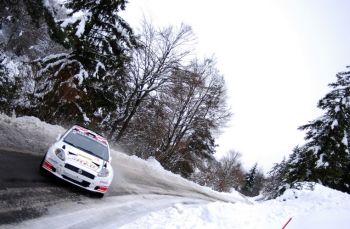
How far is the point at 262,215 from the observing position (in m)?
13.0

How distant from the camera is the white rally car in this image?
10.0m

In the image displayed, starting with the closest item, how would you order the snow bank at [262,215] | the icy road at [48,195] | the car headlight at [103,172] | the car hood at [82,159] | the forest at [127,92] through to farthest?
1. the icy road at [48,195]
2. the car hood at [82,159]
3. the snow bank at [262,215]
4. the car headlight at [103,172]
5. the forest at [127,92]

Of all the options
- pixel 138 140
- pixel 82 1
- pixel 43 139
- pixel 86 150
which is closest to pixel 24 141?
pixel 43 139

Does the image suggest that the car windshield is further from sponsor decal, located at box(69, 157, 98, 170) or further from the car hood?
sponsor decal, located at box(69, 157, 98, 170)

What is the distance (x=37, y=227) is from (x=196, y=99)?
25714 mm

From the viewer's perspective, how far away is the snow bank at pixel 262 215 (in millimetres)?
10344

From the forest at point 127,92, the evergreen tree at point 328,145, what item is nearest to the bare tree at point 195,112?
the forest at point 127,92

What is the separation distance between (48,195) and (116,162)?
929 cm

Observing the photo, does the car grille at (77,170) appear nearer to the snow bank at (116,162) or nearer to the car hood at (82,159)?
the car hood at (82,159)

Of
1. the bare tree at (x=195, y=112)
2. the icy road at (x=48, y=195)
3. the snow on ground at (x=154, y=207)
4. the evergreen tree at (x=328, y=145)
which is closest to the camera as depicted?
the icy road at (x=48, y=195)

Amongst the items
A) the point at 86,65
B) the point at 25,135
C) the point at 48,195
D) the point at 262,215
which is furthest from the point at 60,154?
the point at 86,65

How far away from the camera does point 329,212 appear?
14.7 m

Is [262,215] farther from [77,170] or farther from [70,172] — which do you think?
[70,172]

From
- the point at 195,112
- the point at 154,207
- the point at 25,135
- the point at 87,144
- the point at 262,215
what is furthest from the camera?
the point at 195,112
